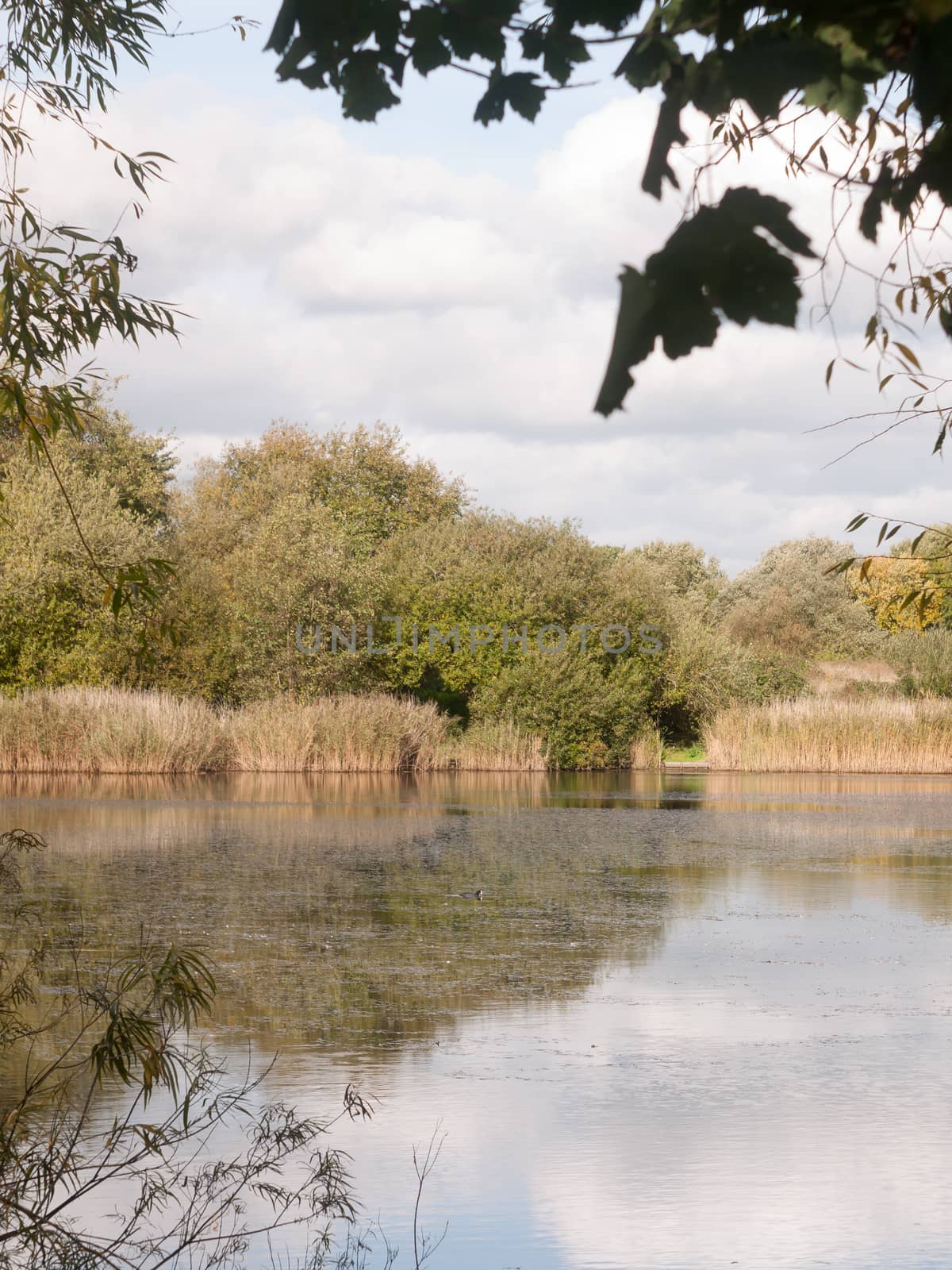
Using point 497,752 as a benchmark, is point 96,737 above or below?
above

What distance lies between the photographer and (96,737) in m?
22.5

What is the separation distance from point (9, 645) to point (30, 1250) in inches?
991

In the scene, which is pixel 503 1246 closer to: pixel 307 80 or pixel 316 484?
pixel 307 80

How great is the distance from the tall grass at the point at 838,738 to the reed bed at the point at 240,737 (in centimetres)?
360

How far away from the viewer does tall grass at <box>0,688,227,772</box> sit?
2258 centimetres

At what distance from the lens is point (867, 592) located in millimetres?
52812

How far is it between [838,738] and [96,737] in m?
12.1

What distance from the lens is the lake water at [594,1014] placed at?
4043 mm

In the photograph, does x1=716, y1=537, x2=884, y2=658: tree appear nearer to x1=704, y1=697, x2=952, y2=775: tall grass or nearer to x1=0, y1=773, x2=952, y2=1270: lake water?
x1=704, y1=697, x2=952, y2=775: tall grass

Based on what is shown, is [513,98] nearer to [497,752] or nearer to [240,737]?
[240,737]

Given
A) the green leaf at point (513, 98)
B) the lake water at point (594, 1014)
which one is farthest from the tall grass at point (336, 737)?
the green leaf at point (513, 98)

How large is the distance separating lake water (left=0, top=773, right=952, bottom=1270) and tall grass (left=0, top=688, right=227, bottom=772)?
27.0 ft

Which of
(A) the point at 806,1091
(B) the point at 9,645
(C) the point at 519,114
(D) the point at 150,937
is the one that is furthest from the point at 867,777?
(C) the point at 519,114

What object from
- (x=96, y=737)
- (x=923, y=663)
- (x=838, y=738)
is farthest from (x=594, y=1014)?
(x=923, y=663)
